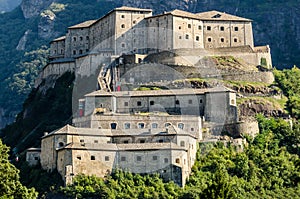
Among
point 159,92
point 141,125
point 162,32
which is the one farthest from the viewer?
point 162,32

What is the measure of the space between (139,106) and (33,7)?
117m

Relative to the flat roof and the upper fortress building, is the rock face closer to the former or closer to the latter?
the upper fortress building

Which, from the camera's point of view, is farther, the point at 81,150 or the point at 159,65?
the point at 159,65

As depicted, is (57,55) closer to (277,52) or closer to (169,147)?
(169,147)

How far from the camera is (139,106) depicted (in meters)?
84.1

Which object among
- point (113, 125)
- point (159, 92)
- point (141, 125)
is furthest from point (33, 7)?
point (141, 125)

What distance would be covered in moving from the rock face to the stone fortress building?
277 feet

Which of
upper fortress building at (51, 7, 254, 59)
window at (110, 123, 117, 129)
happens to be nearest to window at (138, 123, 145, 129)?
window at (110, 123, 117, 129)

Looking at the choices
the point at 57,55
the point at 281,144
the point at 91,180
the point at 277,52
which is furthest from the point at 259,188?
the point at 277,52

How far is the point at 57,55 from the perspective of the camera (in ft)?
361

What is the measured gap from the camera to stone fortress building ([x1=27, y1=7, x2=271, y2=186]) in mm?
72375

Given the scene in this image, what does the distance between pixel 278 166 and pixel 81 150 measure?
21.0 m

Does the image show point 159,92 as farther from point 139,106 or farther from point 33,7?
point 33,7

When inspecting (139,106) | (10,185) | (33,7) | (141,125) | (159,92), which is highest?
(33,7)
